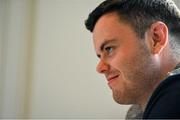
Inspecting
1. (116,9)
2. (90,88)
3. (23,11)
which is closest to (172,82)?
(116,9)

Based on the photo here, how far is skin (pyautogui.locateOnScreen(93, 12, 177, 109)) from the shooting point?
0.89m

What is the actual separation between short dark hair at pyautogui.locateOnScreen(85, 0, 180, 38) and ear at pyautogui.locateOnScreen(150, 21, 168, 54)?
0.03m

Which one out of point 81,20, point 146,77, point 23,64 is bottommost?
point 23,64

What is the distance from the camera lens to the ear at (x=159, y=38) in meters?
0.90

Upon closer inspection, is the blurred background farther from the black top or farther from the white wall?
the black top

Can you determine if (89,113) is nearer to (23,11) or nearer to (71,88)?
(71,88)

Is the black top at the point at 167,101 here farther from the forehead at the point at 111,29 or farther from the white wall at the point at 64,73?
the white wall at the point at 64,73

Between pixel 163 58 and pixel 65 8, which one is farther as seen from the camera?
pixel 65 8

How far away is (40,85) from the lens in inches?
82.2

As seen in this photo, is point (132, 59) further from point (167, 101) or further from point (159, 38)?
point (167, 101)

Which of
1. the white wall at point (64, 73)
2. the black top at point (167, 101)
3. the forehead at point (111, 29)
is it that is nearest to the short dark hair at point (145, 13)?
the forehead at point (111, 29)

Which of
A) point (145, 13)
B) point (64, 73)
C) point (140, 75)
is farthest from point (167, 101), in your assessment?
point (64, 73)

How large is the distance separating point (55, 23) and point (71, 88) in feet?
1.60

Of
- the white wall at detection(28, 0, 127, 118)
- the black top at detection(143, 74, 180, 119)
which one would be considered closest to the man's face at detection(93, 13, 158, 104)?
the black top at detection(143, 74, 180, 119)
